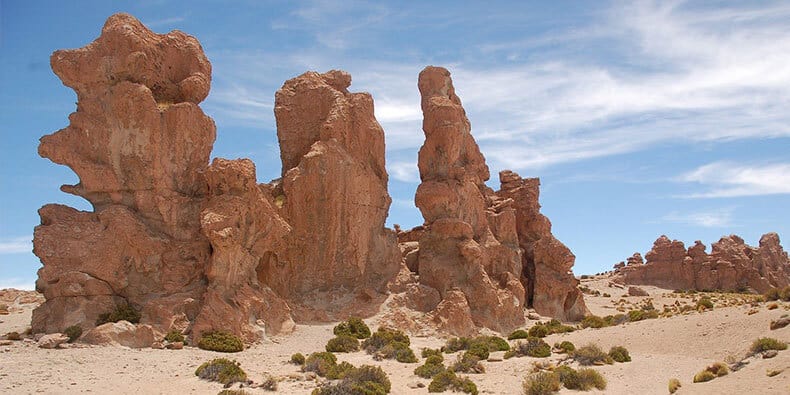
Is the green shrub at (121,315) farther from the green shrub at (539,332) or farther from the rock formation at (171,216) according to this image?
the green shrub at (539,332)

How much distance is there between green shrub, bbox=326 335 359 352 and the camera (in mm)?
24609

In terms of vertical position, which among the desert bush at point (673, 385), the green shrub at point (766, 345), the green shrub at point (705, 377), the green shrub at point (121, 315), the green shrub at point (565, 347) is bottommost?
the desert bush at point (673, 385)

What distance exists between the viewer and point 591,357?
22.0 m

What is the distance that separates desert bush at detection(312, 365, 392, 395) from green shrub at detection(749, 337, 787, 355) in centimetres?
1083

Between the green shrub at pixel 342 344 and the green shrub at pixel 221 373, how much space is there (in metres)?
6.45

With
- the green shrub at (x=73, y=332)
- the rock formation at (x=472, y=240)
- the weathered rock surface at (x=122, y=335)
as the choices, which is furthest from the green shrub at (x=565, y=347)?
the green shrub at (x=73, y=332)

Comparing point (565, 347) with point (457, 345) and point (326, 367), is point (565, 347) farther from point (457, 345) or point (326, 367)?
point (326, 367)

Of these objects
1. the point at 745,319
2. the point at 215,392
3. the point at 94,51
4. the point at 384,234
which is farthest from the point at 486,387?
the point at 94,51

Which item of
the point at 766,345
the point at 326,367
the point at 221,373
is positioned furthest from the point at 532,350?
the point at 221,373

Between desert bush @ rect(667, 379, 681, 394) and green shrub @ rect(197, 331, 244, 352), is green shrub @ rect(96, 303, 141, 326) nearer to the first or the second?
green shrub @ rect(197, 331, 244, 352)

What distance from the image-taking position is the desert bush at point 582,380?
61.4ft

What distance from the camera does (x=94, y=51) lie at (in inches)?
1025

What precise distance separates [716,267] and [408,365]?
4540cm

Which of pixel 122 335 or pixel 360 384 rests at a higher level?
pixel 122 335
